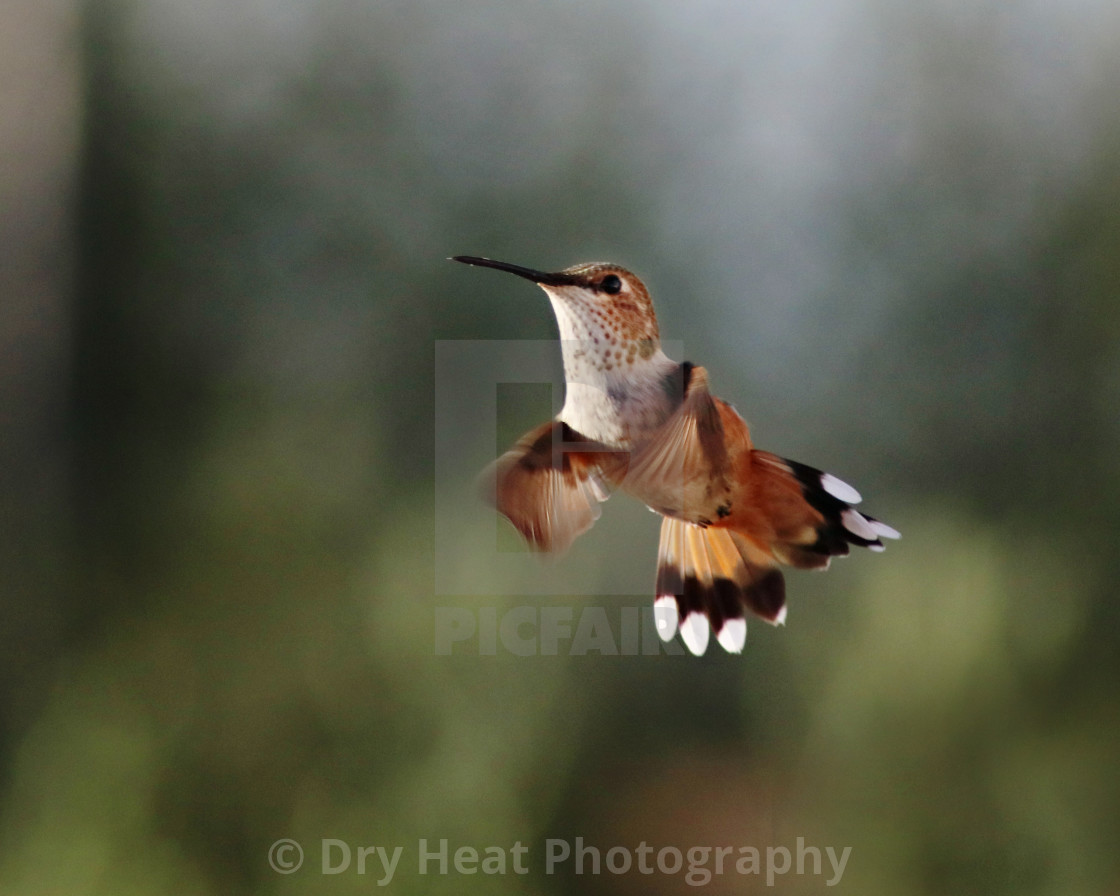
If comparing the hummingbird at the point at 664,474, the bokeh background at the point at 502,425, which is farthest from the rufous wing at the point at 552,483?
the bokeh background at the point at 502,425

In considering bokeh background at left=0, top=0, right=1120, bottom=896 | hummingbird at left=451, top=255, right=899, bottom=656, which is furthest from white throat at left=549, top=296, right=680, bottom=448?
bokeh background at left=0, top=0, right=1120, bottom=896

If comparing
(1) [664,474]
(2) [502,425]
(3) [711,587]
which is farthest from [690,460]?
(2) [502,425]

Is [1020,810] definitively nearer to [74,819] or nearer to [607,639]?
[607,639]

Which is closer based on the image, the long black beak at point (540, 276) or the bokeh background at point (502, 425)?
the long black beak at point (540, 276)

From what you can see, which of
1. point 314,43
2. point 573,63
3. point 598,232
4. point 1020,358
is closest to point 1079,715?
point 1020,358

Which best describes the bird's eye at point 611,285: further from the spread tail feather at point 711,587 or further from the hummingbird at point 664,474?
the spread tail feather at point 711,587

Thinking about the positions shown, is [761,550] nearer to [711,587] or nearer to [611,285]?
[711,587]
